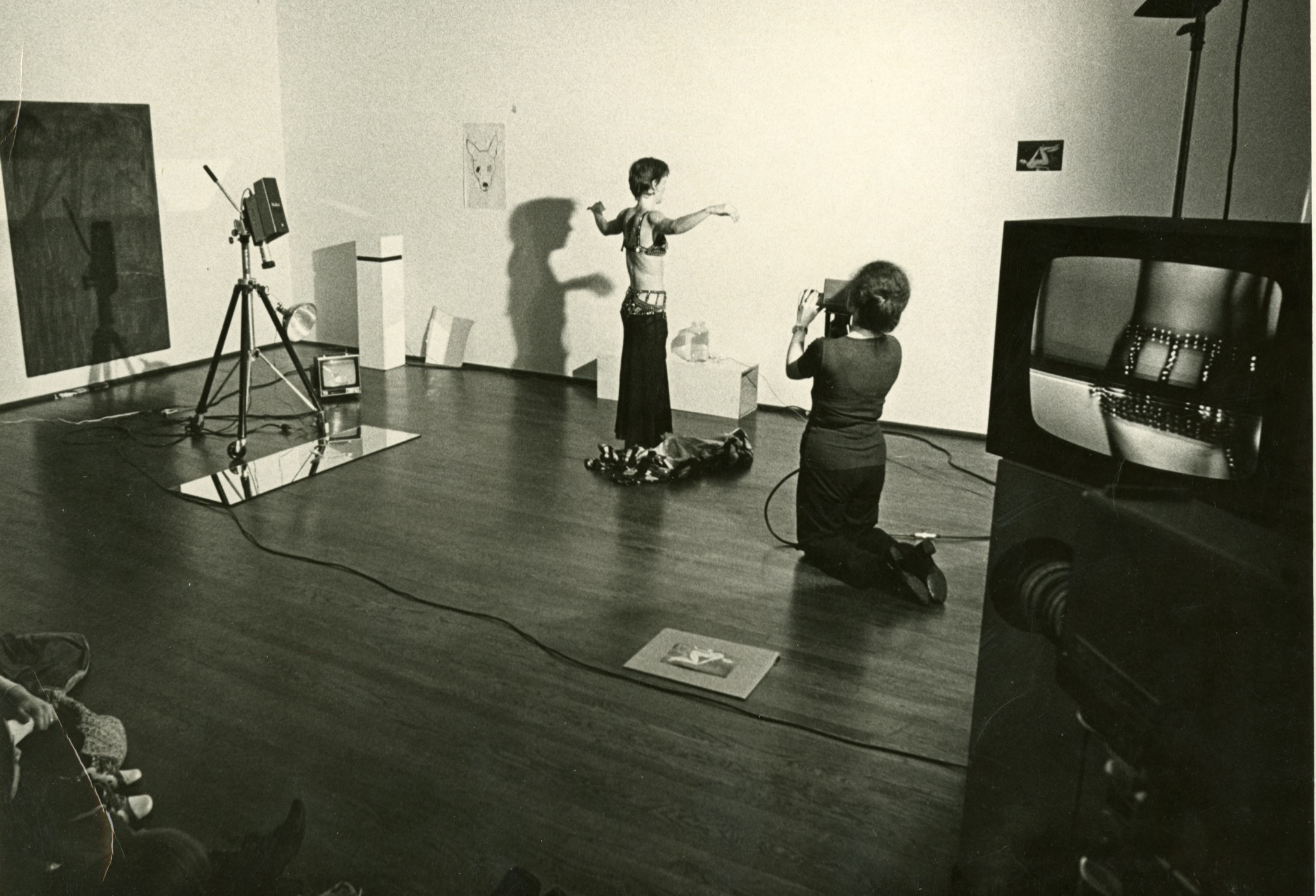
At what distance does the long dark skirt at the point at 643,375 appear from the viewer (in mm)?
5363

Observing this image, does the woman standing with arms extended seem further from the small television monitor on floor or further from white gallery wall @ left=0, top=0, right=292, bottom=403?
white gallery wall @ left=0, top=0, right=292, bottom=403

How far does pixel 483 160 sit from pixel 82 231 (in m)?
2.58

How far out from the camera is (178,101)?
7062 millimetres

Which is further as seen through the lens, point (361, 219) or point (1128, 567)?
point (361, 219)

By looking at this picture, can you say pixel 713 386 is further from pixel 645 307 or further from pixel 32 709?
pixel 32 709

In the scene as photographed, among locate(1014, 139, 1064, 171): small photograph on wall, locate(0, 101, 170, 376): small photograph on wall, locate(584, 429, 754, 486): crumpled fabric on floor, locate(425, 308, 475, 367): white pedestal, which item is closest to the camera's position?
locate(584, 429, 754, 486): crumpled fabric on floor

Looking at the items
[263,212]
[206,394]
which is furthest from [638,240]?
[206,394]

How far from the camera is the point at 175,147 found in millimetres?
7078

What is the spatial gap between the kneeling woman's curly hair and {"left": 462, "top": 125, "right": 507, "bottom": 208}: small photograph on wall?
162 inches

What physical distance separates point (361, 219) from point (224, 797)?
6137mm

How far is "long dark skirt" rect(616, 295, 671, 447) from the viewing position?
5.36m

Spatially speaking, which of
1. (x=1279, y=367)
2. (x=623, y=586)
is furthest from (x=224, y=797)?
(x=1279, y=367)

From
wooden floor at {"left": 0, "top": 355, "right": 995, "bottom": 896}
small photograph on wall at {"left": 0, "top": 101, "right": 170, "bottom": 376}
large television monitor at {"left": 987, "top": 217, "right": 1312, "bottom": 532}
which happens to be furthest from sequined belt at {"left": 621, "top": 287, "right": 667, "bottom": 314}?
large television monitor at {"left": 987, "top": 217, "right": 1312, "bottom": 532}

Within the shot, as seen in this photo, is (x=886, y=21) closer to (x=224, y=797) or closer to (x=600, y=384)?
(x=600, y=384)
